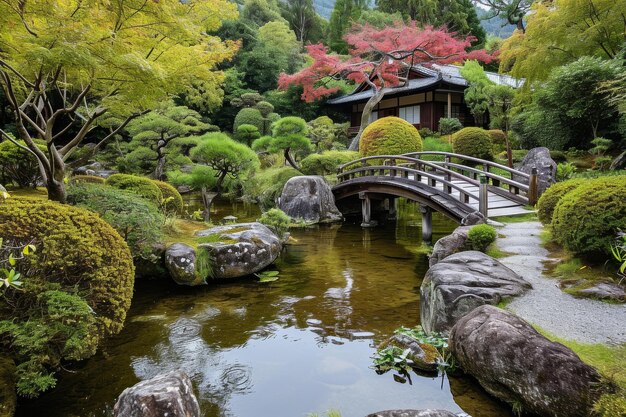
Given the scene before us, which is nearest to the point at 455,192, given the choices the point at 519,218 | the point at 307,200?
the point at 519,218

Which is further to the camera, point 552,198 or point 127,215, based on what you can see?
point 552,198

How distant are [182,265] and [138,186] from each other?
3.23 meters

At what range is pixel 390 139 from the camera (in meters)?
18.5

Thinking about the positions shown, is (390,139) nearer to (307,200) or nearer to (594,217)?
(307,200)

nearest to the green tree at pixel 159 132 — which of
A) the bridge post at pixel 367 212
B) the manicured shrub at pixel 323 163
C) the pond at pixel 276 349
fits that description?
the manicured shrub at pixel 323 163

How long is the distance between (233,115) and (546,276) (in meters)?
27.3

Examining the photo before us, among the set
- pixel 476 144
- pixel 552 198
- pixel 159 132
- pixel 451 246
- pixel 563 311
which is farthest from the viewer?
pixel 476 144

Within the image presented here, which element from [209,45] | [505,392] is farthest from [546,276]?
[209,45]

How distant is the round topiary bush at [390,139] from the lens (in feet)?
60.4

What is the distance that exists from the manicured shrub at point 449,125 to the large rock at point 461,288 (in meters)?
20.1

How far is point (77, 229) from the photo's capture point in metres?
4.84

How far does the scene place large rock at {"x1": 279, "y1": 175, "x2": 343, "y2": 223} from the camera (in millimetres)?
16031

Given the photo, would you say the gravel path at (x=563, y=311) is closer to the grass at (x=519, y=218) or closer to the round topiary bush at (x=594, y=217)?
the round topiary bush at (x=594, y=217)

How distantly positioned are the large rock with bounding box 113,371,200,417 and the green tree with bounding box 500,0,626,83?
59.0 ft
